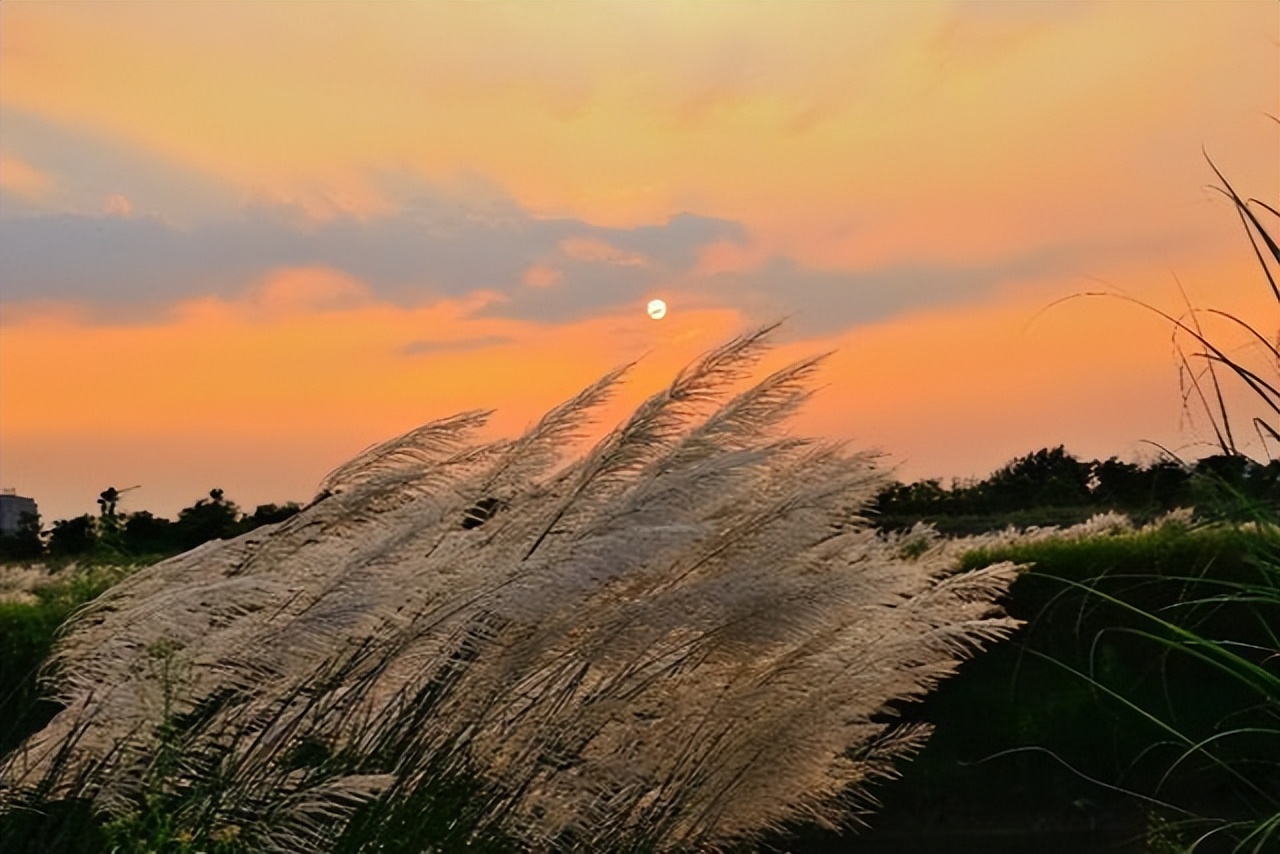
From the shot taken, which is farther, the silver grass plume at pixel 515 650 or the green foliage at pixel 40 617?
the green foliage at pixel 40 617

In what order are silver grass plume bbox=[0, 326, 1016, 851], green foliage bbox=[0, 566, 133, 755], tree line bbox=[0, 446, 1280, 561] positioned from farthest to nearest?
tree line bbox=[0, 446, 1280, 561]
green foliage bbox=[0, 566, 133, 755]
silver grass plume bbox=[0, 326, 1016, 851]

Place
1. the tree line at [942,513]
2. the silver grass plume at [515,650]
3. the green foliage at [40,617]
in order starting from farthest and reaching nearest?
1. the tree line at [942,513]
2. the green foliage at [40,617]
3. the silver grass plume at [515,650]

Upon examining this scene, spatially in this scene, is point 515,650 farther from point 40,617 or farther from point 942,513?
point 942,513

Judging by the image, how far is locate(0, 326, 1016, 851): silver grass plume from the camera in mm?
3035

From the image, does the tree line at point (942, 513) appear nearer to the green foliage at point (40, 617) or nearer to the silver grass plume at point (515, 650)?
the green foliage at point (40, 617)

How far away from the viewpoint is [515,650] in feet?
10.3

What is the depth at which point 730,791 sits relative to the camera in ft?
11.5

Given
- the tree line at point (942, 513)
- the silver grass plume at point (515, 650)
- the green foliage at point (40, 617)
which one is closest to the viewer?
the silver grass plume at point (515, 650)

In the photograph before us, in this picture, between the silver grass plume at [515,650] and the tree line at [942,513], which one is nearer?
the silver grass plume at [515,650]

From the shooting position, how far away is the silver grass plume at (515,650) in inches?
119

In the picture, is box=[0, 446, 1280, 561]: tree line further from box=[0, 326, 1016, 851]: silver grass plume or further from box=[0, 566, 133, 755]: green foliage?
box=[0, 326, 1016, 851]: silver grass plume

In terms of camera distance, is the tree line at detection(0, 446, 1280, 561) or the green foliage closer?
the green foliage

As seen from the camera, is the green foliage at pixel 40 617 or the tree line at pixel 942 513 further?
the tree line at pixel 942 513

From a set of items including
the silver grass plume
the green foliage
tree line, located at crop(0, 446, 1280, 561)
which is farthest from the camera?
tree line, located at crop(0, 446, 1280, 561)
